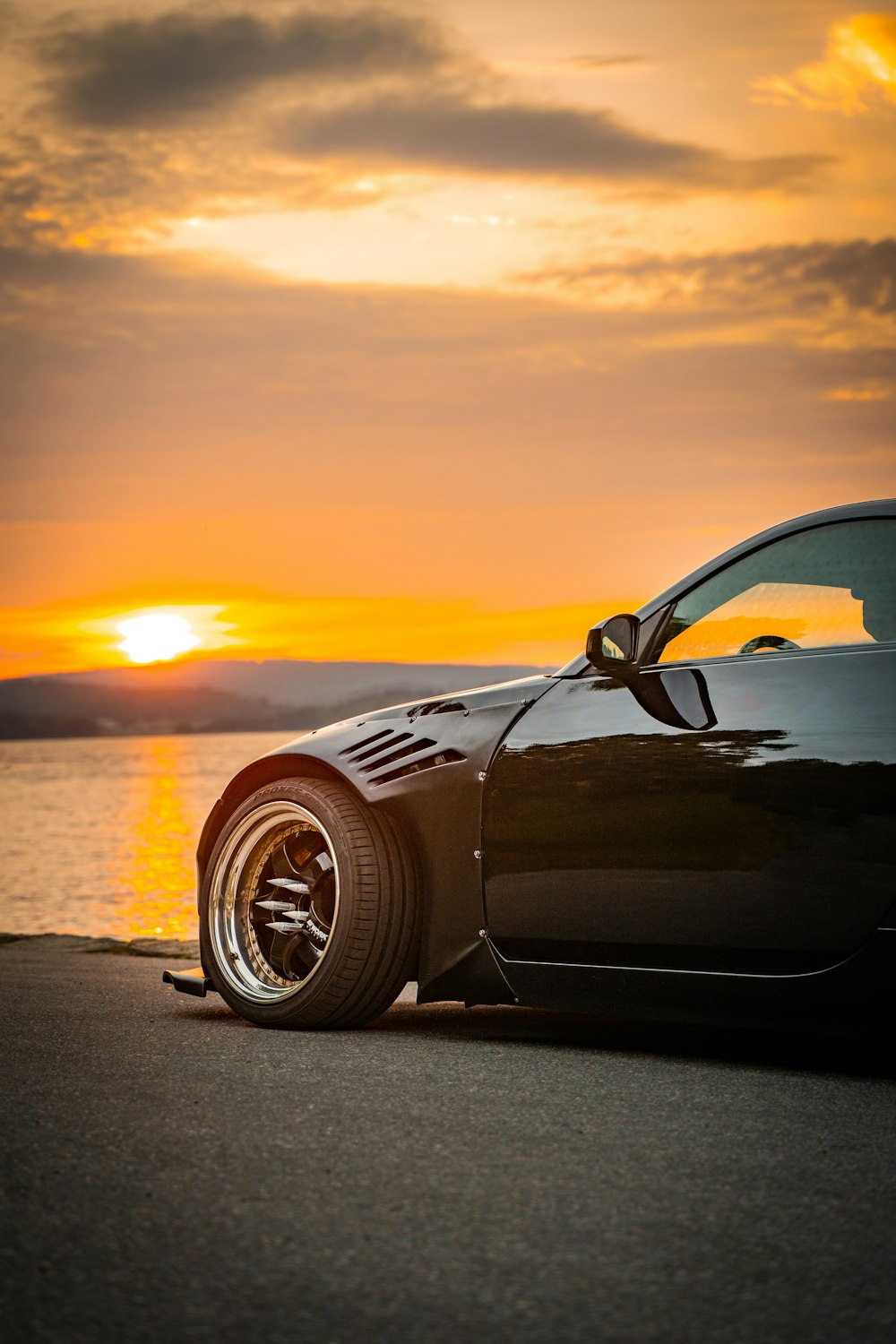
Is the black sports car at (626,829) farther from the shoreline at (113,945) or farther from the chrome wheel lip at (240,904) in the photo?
the shoreline at (113,945)

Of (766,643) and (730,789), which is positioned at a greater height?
(766,643)

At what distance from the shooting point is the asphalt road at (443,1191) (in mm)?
1968

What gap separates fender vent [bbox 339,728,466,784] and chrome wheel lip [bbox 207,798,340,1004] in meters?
0.25

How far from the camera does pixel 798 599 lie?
155 inches

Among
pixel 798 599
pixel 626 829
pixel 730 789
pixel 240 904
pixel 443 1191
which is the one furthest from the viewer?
pixel 240 904

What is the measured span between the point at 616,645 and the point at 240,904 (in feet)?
5.08

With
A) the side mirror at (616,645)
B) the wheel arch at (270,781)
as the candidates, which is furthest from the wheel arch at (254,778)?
the side mirror at (616,645)

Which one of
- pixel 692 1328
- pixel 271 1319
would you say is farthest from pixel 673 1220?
pixel 271 1319

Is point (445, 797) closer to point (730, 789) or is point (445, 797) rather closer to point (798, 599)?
point (730, 789)

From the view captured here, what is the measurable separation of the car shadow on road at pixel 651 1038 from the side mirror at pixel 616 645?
3.39ft

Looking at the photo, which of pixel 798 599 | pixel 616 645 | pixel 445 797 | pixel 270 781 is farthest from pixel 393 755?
pixel 798 599

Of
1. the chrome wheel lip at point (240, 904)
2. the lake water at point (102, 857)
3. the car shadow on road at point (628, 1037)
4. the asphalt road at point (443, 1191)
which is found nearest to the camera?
the asphalt road at point (443, 1191)

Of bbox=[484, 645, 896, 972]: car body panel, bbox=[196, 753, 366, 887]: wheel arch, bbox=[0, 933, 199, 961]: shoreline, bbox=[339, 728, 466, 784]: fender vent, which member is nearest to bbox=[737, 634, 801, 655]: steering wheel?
bbox=[484, 645, 896, 972]: car body panel

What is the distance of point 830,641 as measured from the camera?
12.6ft
